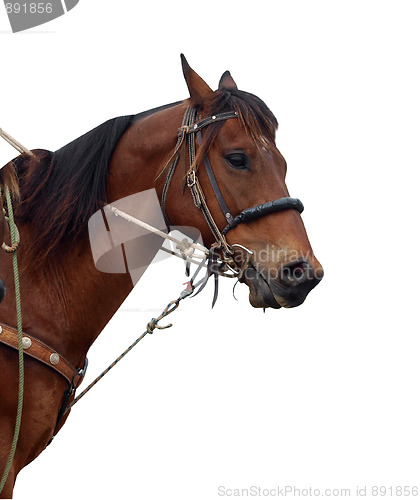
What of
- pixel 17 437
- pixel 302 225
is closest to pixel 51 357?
pixel 17 437

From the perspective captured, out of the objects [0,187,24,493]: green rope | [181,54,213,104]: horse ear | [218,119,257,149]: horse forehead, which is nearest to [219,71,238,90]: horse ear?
[181,54,213,104]: horse ear

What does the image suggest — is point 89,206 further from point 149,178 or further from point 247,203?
point 247,203

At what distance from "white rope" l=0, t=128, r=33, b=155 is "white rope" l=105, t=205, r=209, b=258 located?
Result: 0.72 m

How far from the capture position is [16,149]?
389cm

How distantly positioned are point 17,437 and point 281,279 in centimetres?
207

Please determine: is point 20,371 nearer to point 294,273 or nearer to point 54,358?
point 54,358

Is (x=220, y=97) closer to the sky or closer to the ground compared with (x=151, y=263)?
closer to the sky

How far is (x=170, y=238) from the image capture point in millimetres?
3920

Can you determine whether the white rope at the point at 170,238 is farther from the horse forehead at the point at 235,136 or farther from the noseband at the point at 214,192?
the horse forehead at the point at 235,136

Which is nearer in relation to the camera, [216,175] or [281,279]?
[281,279]

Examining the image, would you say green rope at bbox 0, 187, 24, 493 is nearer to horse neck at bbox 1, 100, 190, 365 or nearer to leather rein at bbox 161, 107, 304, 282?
horse neck at bbox 1, 100, 190, 365

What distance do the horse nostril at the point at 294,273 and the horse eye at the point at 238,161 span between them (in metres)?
0.76

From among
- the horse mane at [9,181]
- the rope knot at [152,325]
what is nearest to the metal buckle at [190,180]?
the rope knot at [152,325]

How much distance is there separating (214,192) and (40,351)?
1636 millimetres
